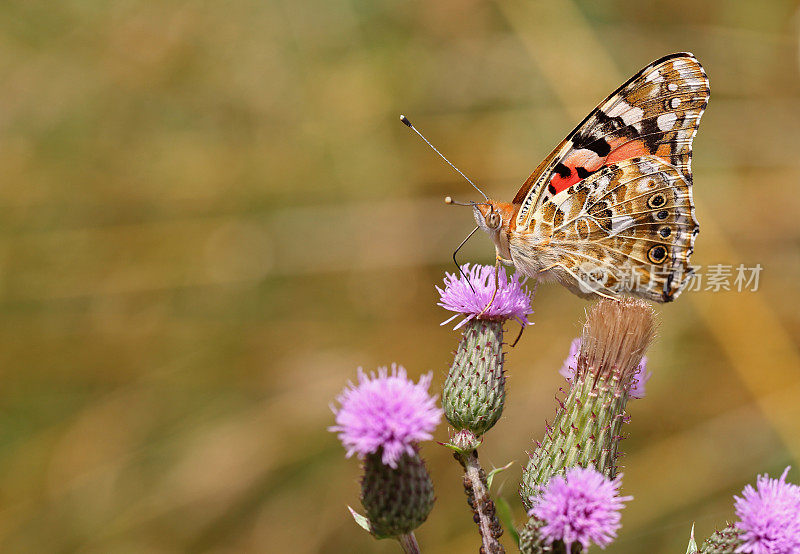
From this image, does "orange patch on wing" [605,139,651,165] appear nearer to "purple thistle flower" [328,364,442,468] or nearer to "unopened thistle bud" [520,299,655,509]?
"unopened thistle bud" [520,299,655,509]

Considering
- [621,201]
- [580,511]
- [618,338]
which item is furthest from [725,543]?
Answer: [621,201]

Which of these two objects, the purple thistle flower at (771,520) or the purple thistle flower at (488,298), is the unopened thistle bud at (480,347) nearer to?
the purple thistle flower at (488,298)

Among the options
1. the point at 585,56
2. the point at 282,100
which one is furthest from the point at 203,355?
the point at 585,56

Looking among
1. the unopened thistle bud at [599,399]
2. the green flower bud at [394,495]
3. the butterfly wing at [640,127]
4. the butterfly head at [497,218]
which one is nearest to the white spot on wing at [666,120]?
the butterfly wing at [640,127]

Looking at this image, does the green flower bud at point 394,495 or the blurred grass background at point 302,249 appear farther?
the blurred grass background at point 302,249

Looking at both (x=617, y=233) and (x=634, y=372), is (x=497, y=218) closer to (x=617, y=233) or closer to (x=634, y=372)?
(x=617, y=233)

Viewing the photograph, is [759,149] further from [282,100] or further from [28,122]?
[28,122]
